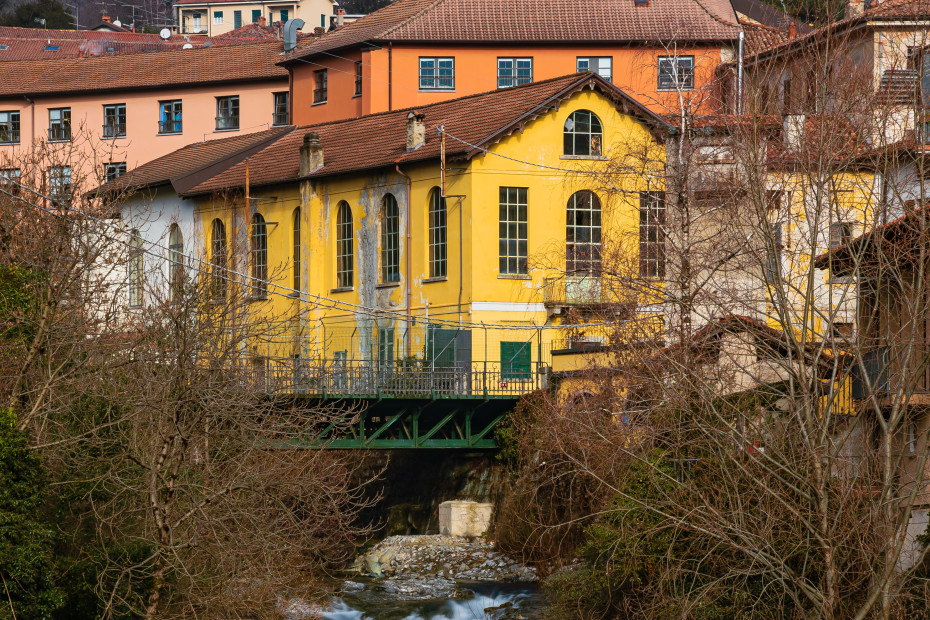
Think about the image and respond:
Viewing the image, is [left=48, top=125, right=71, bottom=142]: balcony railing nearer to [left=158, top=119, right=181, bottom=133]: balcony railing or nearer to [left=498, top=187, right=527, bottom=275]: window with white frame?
[left=158, top=119, right=181, bottom=133]: balcony railing

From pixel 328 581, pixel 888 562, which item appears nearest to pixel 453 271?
pixel 328 581

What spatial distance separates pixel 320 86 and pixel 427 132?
17.3 metres

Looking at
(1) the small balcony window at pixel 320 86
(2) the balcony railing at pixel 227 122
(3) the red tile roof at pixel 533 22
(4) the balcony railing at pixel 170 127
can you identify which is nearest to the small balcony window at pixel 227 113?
(2) the balcony railing at pixel 227 122

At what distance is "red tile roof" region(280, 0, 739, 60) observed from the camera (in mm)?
58531

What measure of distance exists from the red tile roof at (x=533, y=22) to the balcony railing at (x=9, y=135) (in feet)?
60.6

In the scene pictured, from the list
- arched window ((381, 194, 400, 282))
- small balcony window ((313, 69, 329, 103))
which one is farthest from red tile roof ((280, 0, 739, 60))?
arched window ((381, 194, 400, 282))

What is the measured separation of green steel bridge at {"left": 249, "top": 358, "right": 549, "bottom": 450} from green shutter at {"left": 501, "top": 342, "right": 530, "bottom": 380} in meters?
0.04

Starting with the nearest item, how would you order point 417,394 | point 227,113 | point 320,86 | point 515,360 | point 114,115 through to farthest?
point 417,394
point 515,360
point 320,86
point 227,113
point 114,115

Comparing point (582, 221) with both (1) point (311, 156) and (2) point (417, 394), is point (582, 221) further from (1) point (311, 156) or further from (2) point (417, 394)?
(1) point (311, 156)

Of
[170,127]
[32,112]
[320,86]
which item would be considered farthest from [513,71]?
[32,112]

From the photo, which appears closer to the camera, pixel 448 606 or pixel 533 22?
pixel 448 606

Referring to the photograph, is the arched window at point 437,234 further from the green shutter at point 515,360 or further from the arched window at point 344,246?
the arched window at point 344,246

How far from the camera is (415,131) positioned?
45.7 meters

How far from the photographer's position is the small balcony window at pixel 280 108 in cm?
Result: 6844
